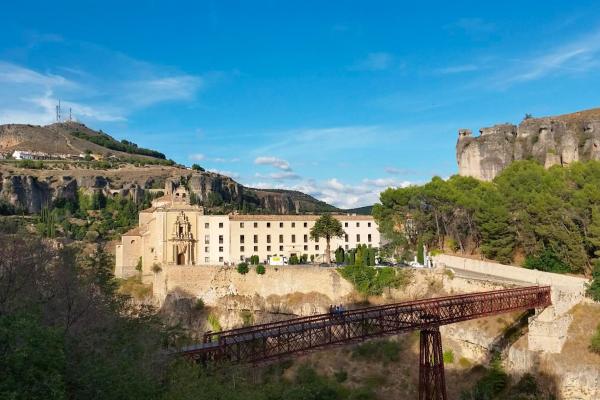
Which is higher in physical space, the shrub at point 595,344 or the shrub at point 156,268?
the shrub at point 156,268

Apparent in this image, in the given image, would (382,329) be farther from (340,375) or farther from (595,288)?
(595,288)

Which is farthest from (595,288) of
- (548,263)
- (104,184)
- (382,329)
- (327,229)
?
(104,184)

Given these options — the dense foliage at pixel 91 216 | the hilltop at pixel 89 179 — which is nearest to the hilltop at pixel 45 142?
the hilltop at pixel 89 179

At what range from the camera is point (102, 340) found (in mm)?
18438

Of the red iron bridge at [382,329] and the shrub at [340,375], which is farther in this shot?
the shrub at [340,375]

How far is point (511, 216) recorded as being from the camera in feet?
156

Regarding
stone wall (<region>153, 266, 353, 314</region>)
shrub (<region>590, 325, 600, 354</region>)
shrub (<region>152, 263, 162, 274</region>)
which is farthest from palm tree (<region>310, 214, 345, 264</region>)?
shrub (<region>590, 325, 600, 354</region>)

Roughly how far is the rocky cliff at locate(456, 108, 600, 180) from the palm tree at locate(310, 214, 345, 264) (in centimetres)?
2446

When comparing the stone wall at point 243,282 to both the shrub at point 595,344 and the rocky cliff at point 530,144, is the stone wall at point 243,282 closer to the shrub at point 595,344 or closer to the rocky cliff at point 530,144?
the shrub at point 595,344

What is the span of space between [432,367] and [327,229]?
30.3m

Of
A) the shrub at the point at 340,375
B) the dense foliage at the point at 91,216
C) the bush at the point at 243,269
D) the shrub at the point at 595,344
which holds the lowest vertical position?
the shrub at the point at 340,375

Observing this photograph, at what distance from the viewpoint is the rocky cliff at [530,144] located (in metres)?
66.2

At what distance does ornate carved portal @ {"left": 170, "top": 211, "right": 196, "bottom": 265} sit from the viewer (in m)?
55.7

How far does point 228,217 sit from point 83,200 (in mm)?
69669
